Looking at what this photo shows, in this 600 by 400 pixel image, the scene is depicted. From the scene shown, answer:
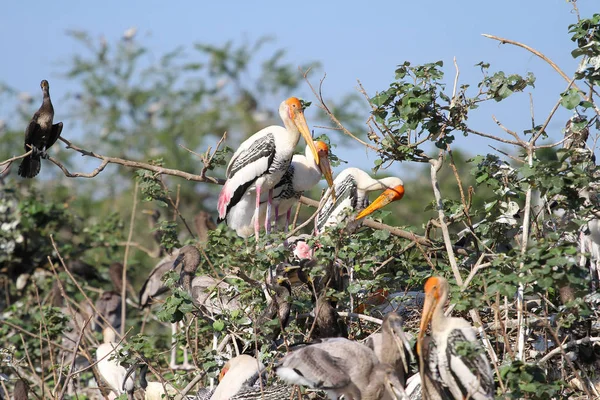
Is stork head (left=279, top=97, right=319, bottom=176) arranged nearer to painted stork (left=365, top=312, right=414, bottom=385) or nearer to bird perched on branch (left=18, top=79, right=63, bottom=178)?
bird perched on branch (left=18, top=79, right=63, bottom=178)

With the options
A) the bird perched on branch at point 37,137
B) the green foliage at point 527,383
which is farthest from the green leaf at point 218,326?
the bird perched on branch at point 37,137

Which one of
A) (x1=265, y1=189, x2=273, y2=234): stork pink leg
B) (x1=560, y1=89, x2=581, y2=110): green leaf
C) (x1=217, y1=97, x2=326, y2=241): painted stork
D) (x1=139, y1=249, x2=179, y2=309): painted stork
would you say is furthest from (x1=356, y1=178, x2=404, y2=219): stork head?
(x1=139, y1=249, x2=179, y2=309): painted stork

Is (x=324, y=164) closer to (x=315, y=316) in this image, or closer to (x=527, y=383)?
(x=315, y=316)

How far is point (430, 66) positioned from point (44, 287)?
4.61 metres

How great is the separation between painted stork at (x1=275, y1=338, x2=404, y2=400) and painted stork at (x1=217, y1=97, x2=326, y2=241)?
71.6 inches

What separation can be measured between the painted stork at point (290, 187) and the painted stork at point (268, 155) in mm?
112

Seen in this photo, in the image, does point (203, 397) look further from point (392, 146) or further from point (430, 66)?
point (430, 66)

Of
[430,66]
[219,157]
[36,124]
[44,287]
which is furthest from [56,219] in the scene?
[430,66]

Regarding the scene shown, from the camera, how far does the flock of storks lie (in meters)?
4.43

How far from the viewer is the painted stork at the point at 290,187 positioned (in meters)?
6.47

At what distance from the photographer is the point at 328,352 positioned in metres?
→ 4.59

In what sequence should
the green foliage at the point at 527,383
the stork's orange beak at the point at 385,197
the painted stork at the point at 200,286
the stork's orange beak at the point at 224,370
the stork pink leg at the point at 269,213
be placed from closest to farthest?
the green foliage at the point at 527,383 < the stork's orange beak at the point at 224,370 < the painted stork at the point at 200,286 < the stork's orange beak at the point at 385,197 < the stork pink leg at the point at 269,213

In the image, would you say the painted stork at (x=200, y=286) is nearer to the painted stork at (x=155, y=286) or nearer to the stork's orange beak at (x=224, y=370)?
the stork's orange beak at (x=224, y=370)

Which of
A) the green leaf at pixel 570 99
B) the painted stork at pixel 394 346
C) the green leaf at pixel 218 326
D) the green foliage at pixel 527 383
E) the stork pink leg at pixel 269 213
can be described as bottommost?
the green foliage at pixel 527 383
